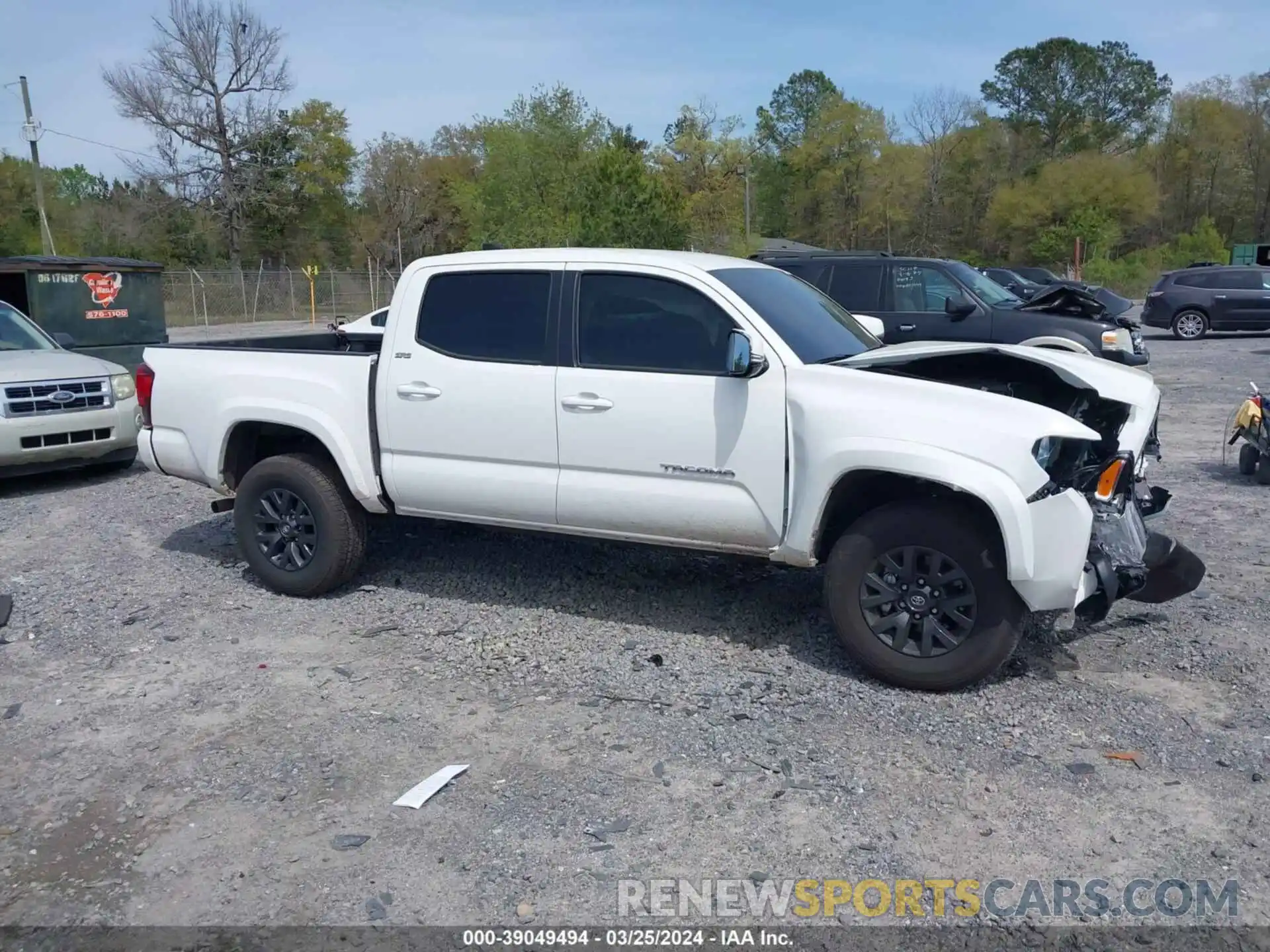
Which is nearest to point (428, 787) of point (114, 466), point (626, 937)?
point (626, 937)

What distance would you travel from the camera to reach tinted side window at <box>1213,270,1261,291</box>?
80.9 feet

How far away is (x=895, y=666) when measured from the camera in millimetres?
4785

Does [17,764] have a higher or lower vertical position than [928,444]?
lower

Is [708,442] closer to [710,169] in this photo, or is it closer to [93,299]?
[93,299]

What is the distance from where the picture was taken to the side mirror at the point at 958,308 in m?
11.6

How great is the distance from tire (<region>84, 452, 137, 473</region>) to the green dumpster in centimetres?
170

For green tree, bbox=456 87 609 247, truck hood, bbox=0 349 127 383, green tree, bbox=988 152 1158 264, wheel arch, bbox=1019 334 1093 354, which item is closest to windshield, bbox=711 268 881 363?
wheel arch, bbox=1019 334 1093 354

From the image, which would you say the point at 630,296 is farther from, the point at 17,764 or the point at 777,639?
the point at 17,764

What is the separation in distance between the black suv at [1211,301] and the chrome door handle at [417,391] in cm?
2370

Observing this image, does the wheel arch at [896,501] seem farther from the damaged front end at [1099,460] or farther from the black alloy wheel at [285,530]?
the black alloy wheel at [285,530]

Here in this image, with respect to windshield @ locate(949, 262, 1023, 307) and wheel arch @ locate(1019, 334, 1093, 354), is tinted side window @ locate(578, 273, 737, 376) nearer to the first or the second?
wheel arch @ locate(1019, 334, 1093, 354)

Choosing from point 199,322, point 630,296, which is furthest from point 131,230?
point 630,296

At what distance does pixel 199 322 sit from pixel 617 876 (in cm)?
3750

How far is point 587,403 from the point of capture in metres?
5.43
